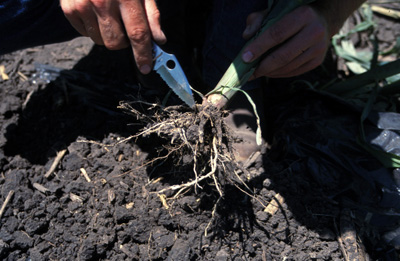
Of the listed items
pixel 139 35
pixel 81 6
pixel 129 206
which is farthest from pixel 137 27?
pixel 129 206

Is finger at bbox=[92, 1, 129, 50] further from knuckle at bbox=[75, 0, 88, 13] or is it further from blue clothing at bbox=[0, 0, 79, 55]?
blue clothing at bbox=[0, 0, 79, 55]

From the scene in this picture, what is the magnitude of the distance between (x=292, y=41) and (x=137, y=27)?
0.51 m

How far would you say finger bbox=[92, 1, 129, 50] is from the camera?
1.00 m

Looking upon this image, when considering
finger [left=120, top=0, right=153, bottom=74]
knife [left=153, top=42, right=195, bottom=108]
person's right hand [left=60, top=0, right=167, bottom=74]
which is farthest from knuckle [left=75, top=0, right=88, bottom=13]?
knife [left=153, top=42, right=195, bottom=108]

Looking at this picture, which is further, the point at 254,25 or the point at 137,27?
the point at 254,25

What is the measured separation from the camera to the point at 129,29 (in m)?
1.02

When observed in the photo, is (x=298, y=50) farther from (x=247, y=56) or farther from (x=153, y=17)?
(x=153, y=17)

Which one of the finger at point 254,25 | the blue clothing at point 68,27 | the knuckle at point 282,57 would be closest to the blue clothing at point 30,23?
the blue clothing at point 68,27

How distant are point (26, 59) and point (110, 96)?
0.55m

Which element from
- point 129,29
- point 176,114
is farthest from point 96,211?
point 129,29

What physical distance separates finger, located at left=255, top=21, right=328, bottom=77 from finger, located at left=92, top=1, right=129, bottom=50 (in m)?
0.49

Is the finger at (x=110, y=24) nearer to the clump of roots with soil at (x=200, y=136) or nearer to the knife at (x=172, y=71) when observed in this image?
the knife at (x=172, y=71)

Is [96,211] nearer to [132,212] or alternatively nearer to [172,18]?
[132,212]

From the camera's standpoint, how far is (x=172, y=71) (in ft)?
3.74
